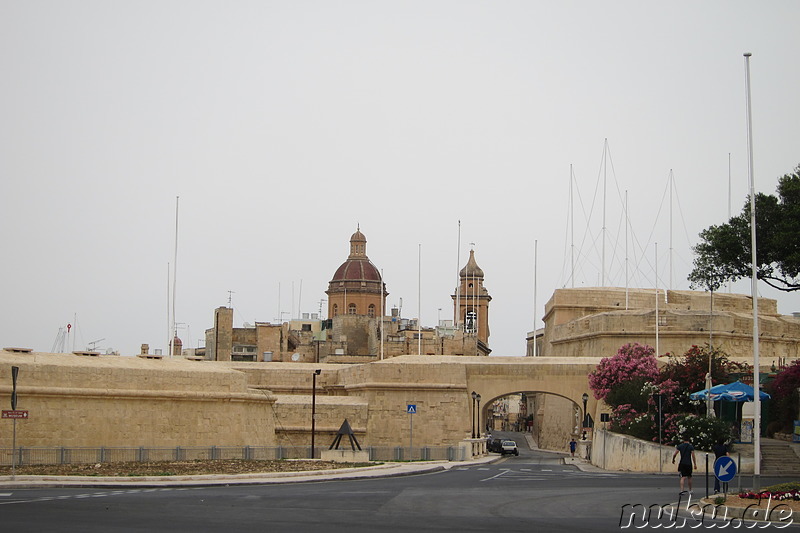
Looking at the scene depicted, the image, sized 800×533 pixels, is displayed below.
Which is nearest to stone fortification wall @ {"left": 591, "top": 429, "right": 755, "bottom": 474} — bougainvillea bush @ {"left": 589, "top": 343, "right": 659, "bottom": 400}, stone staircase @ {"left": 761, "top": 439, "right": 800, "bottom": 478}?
stone staircase @ {"left": 761, "top": 439, "right": 800, "bottom": 478}

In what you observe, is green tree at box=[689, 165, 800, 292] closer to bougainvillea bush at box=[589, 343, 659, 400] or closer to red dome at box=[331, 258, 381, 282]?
bougainvillea bush at box=[589, 343, 659, 400]

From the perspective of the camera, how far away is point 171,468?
34031 millimetres

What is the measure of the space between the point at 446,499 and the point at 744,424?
1935cm

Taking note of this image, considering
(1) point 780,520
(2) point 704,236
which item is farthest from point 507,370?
(1) point 780,520

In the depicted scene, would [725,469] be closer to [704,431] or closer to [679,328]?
[704,431]

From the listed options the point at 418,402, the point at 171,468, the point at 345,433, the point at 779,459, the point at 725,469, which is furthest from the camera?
the point at 418,402

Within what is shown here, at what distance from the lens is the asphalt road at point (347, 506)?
18484 millimetres

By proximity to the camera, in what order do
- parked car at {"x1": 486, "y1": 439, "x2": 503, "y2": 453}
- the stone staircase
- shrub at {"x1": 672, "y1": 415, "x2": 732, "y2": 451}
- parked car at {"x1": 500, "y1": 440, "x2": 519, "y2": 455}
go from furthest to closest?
parked car at {"x1": 486, "y1": 439, "x2": 503, "y2": 453} → parked car at {"x1": 500, "y1": 440, "x2": 519, "y2": 455} → shrub at {"x1": 672, "y1": 415, "x2": 732, "y2": 451} → the stone staircase

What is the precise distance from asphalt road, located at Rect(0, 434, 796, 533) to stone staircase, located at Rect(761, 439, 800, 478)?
6.16 m

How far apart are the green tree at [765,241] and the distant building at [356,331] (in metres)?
35.2

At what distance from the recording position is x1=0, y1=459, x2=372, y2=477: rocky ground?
105 ft

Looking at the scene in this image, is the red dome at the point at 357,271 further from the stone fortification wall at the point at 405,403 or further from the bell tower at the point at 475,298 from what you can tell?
the stone fortification wall at the point at 405,403

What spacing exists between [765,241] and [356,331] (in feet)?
212

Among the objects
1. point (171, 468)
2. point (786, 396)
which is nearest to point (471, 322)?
point (786, 396)
